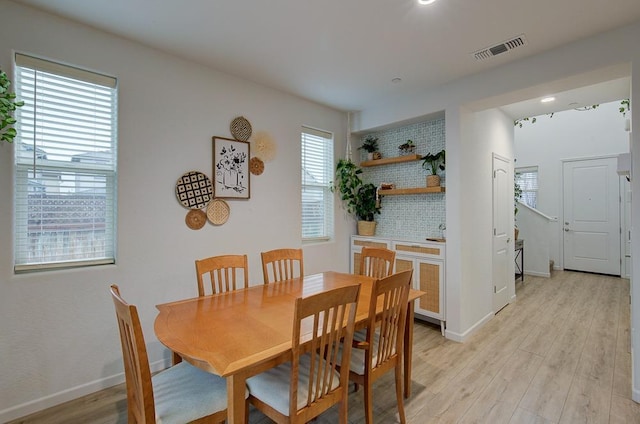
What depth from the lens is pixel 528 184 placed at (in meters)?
6.96

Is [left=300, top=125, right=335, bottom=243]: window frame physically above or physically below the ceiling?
below

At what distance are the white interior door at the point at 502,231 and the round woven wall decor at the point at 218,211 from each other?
3272 mm

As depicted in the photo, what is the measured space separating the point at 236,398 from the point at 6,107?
2.30 meters

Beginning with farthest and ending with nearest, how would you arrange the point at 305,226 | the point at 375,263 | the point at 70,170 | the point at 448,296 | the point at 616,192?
the point at 616,192
the point at 305,226
the point at 448,296
the point at 375,263
the point at 70,170

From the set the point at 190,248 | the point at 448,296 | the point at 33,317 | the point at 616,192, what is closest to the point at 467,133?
the point at 448,296

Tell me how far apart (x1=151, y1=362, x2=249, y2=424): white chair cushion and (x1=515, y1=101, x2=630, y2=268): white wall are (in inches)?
261

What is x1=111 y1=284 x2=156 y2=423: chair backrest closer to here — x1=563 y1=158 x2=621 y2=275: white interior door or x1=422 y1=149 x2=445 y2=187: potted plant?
x1=422 y1=149 x2=445 y2=187: potted plant

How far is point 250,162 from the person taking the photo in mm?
3240

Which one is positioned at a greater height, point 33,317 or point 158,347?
point 33,317

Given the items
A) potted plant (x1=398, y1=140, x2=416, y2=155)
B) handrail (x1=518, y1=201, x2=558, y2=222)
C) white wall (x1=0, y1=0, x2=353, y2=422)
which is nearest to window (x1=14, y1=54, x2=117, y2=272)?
white wall (x1=0, y1=0, x2=353, y2=422)

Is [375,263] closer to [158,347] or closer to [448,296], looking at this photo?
[448,296]

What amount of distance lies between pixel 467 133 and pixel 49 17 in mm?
3766

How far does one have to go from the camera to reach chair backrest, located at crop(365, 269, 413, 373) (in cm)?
172

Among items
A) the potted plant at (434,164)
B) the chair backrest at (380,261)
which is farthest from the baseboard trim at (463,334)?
the potted plant at (434,164)
